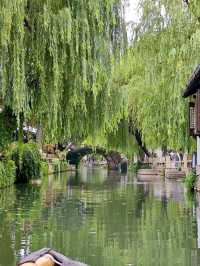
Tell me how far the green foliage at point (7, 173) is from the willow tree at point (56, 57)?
46.8 ft

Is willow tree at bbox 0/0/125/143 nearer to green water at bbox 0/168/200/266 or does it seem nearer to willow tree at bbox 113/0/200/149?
green water at bbox 0/168/200/266

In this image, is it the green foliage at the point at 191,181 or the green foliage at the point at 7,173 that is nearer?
the green foliage at the point at 191,181

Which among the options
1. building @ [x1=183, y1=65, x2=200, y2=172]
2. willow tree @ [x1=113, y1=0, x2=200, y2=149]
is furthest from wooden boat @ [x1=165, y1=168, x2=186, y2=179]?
building @ [x1=183, y1=65, x2=200, y2=172]

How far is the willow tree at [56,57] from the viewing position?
501 inches

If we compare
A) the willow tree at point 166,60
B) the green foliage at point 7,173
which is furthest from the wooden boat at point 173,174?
the willow tree at point 166,60

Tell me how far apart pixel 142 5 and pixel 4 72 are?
44.4 feet

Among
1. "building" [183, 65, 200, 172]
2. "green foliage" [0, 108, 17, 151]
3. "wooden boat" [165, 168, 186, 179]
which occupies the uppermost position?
"building" [183, 65, 200, 172]

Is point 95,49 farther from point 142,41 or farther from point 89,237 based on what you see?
point 142,41

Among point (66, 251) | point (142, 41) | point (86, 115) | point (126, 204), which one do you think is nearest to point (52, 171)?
point (142, 41)

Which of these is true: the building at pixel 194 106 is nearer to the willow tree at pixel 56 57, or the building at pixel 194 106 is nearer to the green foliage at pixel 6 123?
the willow tree at pixel 56 57

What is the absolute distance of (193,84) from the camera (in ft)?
69.2

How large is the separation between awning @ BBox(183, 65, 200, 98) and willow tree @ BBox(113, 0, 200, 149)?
35cm

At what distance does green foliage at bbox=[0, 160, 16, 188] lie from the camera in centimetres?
2867

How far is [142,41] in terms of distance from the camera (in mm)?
24672
